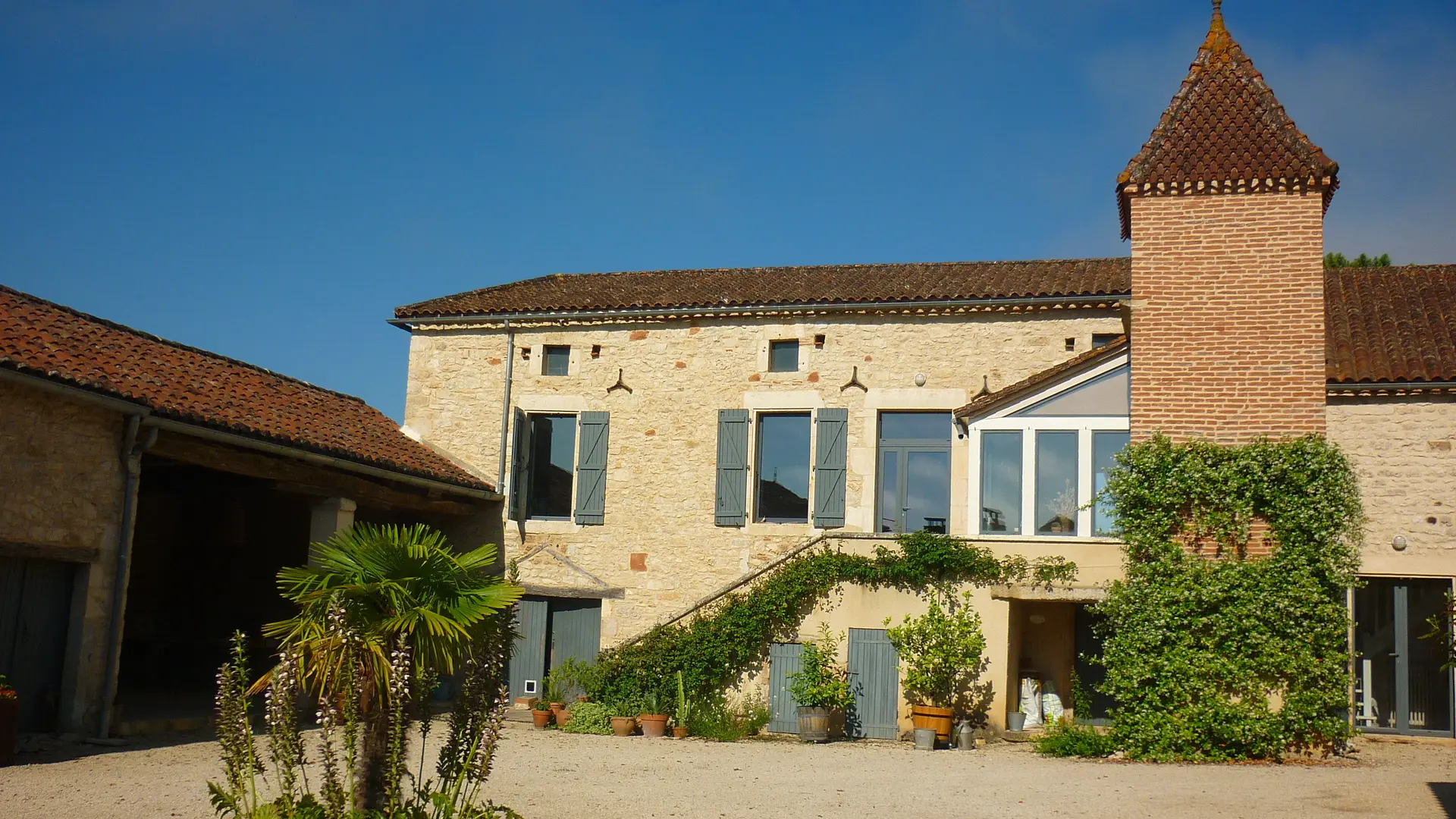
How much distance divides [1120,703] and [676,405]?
6980 millimetres

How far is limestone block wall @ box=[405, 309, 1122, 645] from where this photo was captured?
1524 cm

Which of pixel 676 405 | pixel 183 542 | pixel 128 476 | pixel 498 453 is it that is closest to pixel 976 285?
pixel 676 405

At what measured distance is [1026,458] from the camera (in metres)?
13.6

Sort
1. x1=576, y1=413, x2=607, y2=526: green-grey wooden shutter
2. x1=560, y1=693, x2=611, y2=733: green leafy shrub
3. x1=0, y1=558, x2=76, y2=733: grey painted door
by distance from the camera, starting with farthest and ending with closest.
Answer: x1=576, y1=413, x2=607, y2=526: green-grey wooden shutter
x1=560, y1=693, x2=611, y2=733: green leafy shrub
x1=0, y1=558, x2=76, y2=733: grey painted door

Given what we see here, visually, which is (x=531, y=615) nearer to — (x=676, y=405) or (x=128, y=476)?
(x=676, y=405)

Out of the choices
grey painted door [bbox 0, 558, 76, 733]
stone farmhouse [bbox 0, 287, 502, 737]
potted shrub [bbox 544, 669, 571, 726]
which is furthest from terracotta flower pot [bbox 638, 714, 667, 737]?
grey painted door [bbox 0, 558, 76, 733]

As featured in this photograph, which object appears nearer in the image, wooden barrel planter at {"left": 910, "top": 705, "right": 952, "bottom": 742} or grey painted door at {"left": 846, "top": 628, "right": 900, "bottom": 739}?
wooden barrel planter at {"left": 910, "top": 705, "right": 952, "bottom": 742}

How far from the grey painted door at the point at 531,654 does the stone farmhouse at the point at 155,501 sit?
1.32 m

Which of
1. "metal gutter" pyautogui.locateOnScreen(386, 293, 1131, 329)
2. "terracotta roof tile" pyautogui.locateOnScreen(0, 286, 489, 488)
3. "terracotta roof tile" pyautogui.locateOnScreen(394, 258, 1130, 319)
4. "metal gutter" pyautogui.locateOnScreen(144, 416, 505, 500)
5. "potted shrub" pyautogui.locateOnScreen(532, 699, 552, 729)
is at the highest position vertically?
"terracotta roof tile" pyautogui.locateOnScreen(394, 258, 1130, 319)

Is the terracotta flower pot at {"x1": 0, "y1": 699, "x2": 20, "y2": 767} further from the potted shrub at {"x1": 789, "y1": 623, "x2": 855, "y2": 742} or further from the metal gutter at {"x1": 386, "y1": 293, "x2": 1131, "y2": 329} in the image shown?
the metal gutter at {"x1": 386, "y1": 293, "x2": 1131, "y2": 329}

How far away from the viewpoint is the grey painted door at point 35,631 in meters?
10.4

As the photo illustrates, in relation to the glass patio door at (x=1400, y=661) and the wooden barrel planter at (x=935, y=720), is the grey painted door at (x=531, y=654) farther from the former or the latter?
the glass patio door at (x=1400, y=661)

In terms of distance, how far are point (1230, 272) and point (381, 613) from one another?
934cm

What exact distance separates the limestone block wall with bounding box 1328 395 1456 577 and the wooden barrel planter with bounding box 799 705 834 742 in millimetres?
6213
